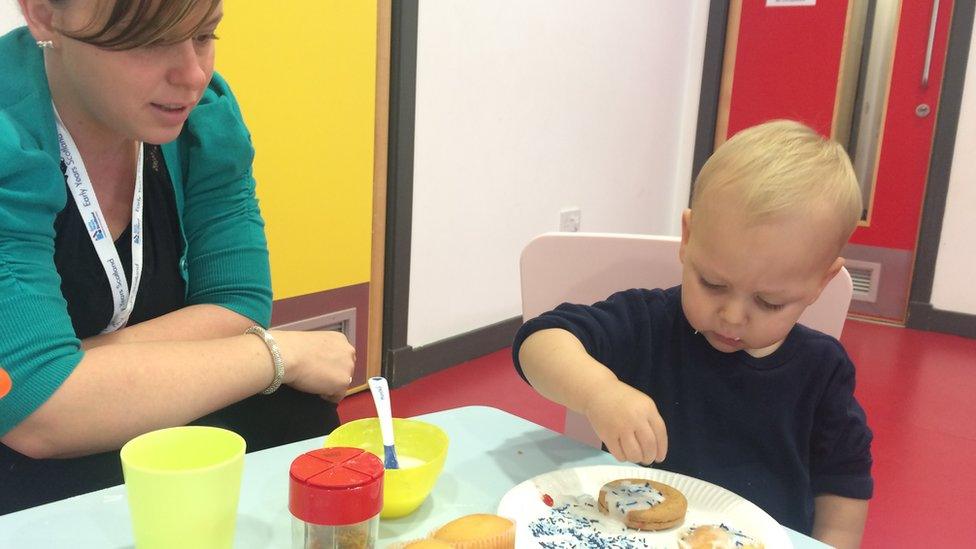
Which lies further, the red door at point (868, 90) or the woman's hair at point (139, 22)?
the red door at point (868, 90)

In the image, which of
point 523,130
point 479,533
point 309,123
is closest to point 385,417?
point 479,533

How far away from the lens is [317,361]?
976 mm

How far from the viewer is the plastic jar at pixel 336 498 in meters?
0.56

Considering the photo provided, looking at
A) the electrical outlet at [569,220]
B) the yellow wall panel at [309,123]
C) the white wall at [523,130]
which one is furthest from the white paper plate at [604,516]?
the electrical outlet at [569,220]

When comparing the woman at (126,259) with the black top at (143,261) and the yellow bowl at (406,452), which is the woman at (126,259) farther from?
the yellow bowl at (406,452)

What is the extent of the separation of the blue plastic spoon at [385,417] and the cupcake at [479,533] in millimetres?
102

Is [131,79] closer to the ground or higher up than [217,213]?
higher up

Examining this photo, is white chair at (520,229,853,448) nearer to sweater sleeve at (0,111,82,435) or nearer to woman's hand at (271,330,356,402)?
woman's hand at (271,330,356,402)

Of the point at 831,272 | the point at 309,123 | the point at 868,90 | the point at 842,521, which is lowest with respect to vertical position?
the point at 842,521

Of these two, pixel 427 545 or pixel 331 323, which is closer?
pixel 427 545

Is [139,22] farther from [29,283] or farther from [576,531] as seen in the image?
[576,531]

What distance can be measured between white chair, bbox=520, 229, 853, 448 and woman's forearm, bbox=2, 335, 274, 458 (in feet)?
1.45

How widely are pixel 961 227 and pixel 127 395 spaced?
3814 mm

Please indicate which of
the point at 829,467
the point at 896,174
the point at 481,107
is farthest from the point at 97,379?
the point at 896,174
